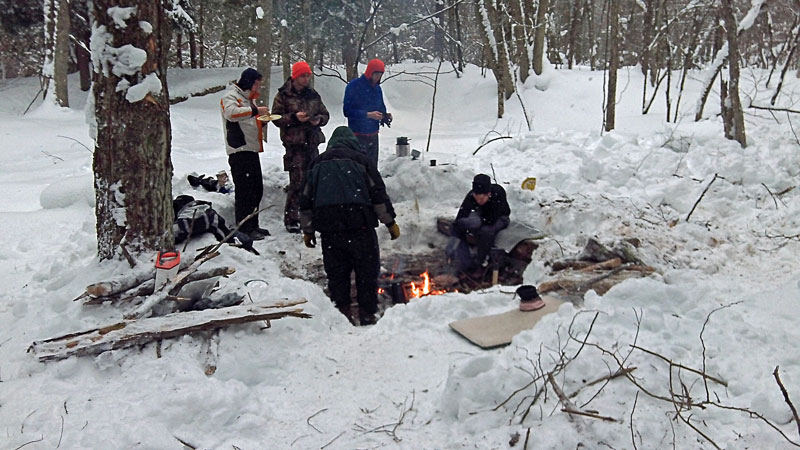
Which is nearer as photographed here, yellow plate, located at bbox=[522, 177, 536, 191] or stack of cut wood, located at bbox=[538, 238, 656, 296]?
stack of cut wood, located at bbox=[538, 238, 656, 296]

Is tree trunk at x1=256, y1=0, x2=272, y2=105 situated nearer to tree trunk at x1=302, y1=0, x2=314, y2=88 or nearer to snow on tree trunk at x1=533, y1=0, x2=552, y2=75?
tree trunk at x1=302, y1=0, x2=314, y2=88

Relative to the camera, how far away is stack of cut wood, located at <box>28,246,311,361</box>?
3088 millimetres

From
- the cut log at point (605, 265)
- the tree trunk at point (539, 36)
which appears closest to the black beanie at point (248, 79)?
the cut log at point (605, 265)

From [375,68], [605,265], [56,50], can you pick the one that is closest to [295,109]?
[375,68]

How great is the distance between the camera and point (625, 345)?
2887 mm

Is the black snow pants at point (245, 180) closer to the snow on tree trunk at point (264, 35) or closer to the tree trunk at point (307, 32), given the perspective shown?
the snow on tree trunk at point (264, 35)

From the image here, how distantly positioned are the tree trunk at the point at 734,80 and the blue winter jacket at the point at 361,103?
5349 mm

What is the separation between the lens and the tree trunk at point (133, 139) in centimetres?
390

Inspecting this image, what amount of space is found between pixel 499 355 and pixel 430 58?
33.6 meters

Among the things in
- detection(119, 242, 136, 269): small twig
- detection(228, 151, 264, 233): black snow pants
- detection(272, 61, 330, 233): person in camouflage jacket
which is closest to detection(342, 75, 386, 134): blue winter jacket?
detection(272, 61, 330, 233): person in camouflage jacket

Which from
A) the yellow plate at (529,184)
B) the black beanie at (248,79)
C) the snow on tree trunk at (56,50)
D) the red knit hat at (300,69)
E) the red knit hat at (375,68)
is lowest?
the yellow plate at (529,184)

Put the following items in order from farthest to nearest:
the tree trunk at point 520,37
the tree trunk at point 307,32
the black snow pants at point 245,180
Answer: the tree trunk at point 307,32 → the tree trunk at point 520,37 → the black snow pants at point 245,180

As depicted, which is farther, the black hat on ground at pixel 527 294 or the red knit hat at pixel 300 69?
the red knit hat at pixel 300 69

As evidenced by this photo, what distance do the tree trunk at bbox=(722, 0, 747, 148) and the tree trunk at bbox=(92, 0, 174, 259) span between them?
7.85 m
